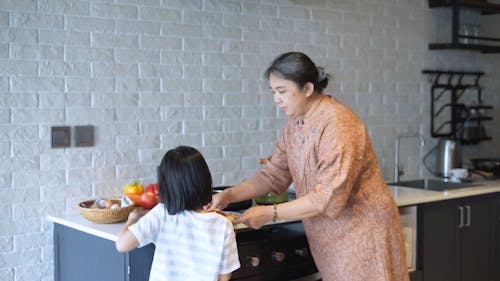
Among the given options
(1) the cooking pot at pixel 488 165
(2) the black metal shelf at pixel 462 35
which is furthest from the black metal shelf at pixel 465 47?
(1) the cooking pot at pixel 488 165

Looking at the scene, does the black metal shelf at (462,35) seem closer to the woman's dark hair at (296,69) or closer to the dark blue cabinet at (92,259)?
the woman's dark hair at (296,69)

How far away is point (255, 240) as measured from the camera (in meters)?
3.05

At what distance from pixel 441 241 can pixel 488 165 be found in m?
1.13

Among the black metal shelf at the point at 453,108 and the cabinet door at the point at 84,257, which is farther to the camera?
the black metal shelf at the point at 453,108

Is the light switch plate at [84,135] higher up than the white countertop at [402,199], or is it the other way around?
the light switch plate at [84,135]

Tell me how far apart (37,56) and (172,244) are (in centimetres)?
123

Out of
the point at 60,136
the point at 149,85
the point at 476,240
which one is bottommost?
the point at 476,240

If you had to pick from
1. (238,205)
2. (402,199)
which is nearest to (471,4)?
(402,199)

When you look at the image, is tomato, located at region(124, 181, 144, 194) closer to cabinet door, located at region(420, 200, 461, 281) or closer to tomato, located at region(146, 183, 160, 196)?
tomato, located at region(146, 183, 160, 196)

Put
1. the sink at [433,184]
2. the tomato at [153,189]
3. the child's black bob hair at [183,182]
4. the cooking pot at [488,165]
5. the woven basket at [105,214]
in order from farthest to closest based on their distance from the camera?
the cooking pot at [488,165] → the sink at [433,184] → the tomato at [153,189] → the woven basket at [105,214] → the child's black bob hair at [183,182]

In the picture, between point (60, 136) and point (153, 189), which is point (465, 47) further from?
point (60, 136)

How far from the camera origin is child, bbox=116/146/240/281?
7.94 ft

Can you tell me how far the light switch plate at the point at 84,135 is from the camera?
3.27m

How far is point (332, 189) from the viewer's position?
2615 mm
